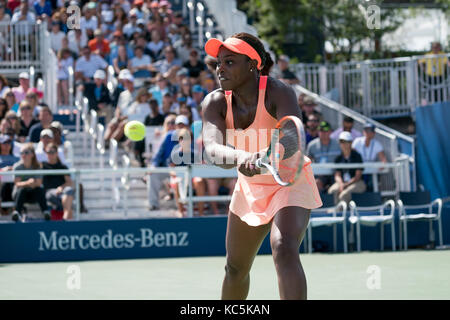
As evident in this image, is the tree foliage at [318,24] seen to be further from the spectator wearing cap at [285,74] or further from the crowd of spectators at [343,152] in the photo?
the crowd of spectators at [343,152]

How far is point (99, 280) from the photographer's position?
10320 mm

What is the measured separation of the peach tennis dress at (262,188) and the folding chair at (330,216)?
24.9 feet

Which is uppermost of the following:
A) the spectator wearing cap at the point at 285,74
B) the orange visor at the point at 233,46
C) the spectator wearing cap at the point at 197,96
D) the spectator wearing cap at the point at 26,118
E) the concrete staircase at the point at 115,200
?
the spectator wearing cap at the point at 285,74

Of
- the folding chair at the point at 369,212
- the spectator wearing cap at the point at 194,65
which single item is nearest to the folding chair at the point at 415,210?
the folding chair at the point at 369,212

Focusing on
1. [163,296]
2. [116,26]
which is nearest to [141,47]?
[116,26]

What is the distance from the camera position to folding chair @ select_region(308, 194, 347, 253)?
13.5m

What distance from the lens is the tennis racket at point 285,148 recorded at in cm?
525

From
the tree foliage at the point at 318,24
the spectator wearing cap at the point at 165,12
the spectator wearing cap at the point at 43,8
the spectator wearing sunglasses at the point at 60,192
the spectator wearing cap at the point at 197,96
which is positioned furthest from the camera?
the tree foliage at the point at 318,24

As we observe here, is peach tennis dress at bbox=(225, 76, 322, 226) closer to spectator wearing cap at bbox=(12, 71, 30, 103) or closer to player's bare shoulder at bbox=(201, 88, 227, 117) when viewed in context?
player's bare shoulder at bbox=(201, 88, 227, 117)

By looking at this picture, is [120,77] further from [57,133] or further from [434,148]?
[434,148]

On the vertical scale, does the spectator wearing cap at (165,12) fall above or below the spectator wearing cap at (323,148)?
above

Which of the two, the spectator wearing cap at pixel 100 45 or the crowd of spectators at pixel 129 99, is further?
the spectator wearing cap at pixel 100 45

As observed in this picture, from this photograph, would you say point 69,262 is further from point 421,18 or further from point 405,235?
point 421,18

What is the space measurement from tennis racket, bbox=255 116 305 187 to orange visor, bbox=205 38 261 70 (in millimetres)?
575
